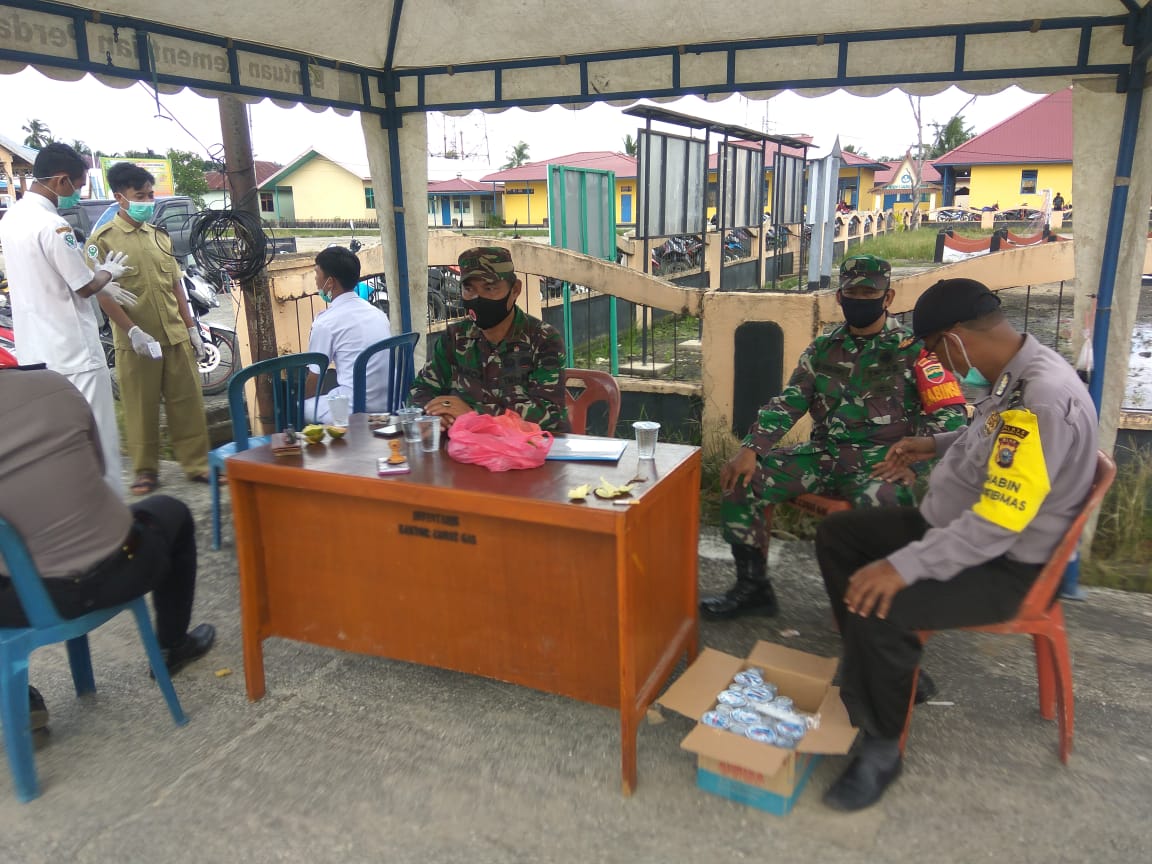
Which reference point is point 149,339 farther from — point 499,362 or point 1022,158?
point 1022,158

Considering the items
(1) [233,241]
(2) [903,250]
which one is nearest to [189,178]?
(2) [903,250]

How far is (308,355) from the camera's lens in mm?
3508

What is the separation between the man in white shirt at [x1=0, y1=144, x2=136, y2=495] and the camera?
3738 millimetres

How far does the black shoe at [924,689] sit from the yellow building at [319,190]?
45.1m

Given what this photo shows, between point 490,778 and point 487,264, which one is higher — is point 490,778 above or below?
below

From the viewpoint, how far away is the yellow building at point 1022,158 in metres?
29.3

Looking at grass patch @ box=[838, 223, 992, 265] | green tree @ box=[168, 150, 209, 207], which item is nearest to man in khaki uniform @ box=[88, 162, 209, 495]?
grass patch @ box=[838, 223, 992, 265]

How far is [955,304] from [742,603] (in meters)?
1.50

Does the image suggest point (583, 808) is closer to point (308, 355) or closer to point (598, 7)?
point (308, 355)

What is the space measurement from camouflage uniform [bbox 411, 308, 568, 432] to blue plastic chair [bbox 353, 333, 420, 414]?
23.1 inches

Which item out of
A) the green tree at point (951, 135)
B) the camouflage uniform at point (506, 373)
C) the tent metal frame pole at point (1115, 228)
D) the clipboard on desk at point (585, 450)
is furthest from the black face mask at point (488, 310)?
the green tree at point (951, 135)

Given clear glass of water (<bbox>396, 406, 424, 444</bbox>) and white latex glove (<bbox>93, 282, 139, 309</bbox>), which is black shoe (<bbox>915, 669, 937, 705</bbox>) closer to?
clear glass of water (<bbox>396, 406, 424, 444</bbox>)

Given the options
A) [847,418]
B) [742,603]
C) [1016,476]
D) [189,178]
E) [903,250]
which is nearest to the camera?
[1016,476]

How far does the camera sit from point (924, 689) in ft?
8.39
